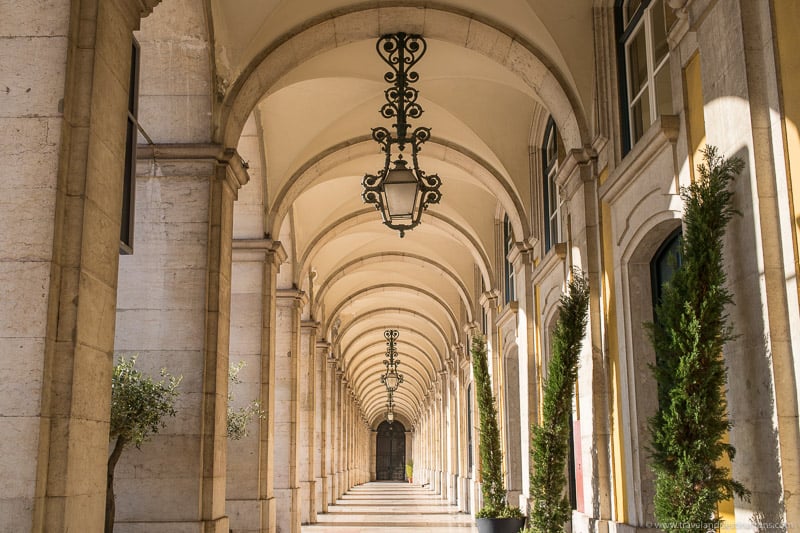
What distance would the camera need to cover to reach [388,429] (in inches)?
2926

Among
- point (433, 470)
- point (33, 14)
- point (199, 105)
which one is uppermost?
point (199, 105)

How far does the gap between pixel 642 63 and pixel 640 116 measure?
1.66 feet

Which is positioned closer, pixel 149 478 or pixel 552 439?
pixel 149 478

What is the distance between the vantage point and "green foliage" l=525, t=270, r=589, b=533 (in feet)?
30.0

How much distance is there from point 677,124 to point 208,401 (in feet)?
17.1

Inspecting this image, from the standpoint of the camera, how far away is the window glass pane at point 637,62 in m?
8.47

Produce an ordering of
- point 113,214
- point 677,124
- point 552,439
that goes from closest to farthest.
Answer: point 113,214
point 677,124
point 552,439

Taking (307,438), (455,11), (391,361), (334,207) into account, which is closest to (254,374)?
(334,207)

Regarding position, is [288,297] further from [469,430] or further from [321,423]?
[469,430]

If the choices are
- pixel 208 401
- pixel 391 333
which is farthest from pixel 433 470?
pixel 208 401

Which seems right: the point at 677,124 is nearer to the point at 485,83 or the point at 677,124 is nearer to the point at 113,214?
the point at 113,214

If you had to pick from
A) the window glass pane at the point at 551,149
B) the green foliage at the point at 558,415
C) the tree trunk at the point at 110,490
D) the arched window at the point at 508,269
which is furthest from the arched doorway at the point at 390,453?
the tree trunk at the point at 110,490

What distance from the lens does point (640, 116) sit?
8586 millimetres

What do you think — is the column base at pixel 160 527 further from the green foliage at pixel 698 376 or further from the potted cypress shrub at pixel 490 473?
the potted cypress shrub at pixel 490 473
